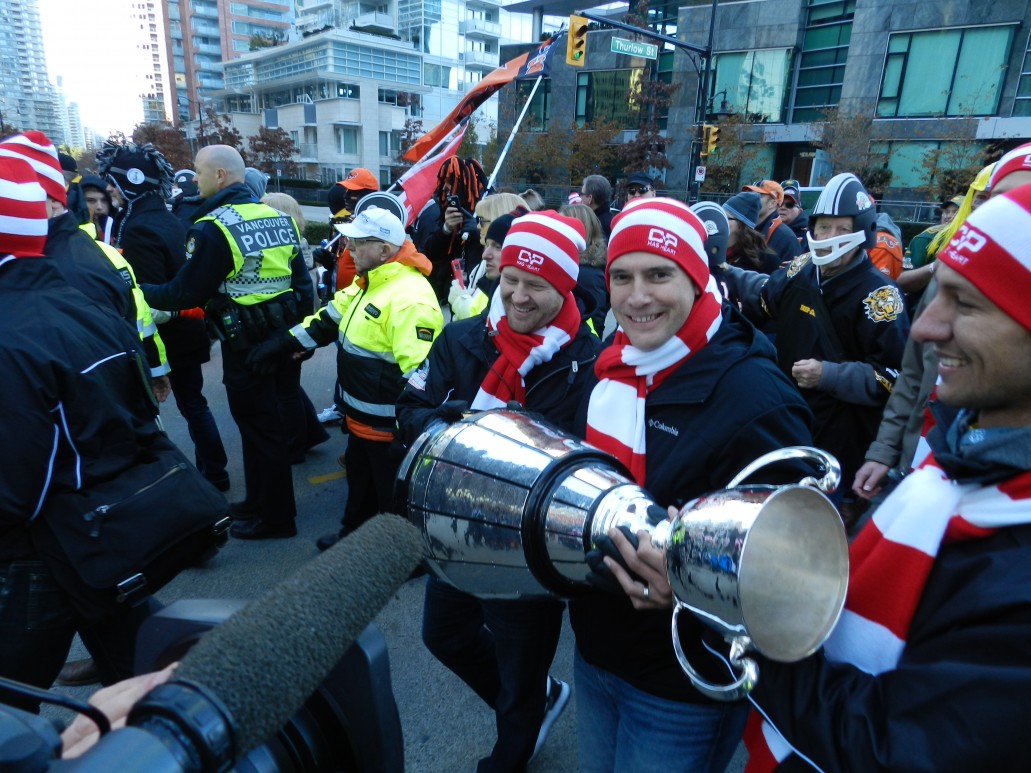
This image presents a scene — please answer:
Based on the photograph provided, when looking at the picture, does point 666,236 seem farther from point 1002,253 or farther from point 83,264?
point 83,264

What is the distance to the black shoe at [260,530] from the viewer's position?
167 inches

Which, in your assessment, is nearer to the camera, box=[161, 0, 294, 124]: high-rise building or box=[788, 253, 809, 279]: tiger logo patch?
box=[788, 253, 809, 279]: tiger logo patch

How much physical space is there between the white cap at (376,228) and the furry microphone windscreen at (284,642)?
3.05 meters

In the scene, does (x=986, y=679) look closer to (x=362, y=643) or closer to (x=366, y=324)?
(x=362, y=643)

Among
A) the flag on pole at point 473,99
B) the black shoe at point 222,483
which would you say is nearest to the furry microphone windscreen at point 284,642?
the black shoe at point 222,483

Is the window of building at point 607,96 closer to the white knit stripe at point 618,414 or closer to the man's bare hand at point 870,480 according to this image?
the man's bare hand at point 870,480

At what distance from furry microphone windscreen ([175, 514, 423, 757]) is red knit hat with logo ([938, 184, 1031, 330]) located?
100 centimetres

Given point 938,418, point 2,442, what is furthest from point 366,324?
point 938,418

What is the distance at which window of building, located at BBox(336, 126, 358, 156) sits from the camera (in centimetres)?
5656

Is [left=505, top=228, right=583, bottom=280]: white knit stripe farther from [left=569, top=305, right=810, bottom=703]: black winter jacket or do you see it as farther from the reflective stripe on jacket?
the reflective stripe on jacket

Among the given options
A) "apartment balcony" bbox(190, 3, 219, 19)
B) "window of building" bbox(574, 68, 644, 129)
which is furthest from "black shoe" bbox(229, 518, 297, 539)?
"apartment balcony" bbox(190, 3, 219, 19)

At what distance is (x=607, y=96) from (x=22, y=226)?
36062 millimetres

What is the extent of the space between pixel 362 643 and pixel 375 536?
17 cm

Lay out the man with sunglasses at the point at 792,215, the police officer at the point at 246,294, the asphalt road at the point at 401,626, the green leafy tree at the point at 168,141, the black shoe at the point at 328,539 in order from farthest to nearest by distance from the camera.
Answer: the green leafy tree at the point at 168,141, the man with sunglasses at the point at 792,215, the black shoe at the point at 328,539, the police officer at the point at 246,294, the asphalt road at the point at 401,626
